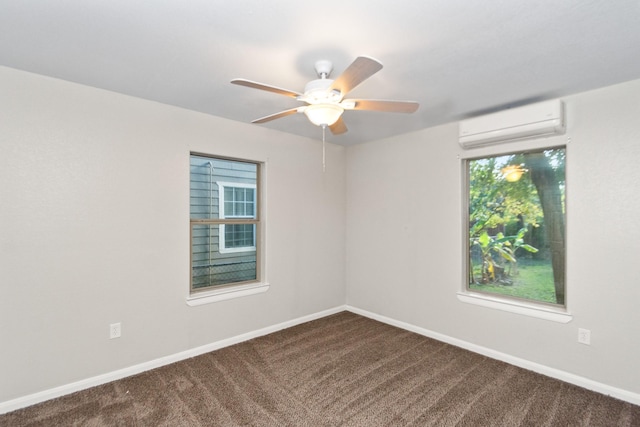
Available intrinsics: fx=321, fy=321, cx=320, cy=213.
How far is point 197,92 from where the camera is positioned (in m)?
2.66

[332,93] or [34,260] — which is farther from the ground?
[332,93]

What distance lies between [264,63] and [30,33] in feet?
4.31

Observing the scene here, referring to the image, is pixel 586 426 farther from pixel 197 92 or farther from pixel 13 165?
pixel 13 165

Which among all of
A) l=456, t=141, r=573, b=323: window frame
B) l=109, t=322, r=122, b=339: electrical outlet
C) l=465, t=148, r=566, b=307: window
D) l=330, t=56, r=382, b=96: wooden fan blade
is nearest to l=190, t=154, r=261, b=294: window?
l=109, t=322, r=122, b=339: electrical outlet

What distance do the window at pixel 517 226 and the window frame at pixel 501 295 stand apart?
2 cm

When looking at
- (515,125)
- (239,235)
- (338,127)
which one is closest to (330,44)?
(338,127)

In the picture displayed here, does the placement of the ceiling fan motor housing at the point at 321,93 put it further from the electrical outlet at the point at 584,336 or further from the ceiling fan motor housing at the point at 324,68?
the electrical outlet at the point at 584,336

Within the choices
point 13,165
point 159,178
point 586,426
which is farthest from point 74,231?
point 586,426

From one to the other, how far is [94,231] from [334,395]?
2305 millimetres

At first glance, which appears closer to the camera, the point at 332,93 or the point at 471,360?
the point at 332,93

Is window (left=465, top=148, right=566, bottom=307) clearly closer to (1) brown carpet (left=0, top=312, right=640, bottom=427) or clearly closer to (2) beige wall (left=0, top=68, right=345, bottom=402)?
(1) brown carpet (left=0, top=312, right=640, bottom=427)

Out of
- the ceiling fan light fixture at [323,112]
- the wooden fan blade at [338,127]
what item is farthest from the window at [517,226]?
the ceiling fan light fixture at [323,112]

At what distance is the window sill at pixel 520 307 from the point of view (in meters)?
2.72

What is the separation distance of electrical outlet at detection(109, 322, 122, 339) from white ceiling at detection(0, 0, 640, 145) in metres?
1.94
